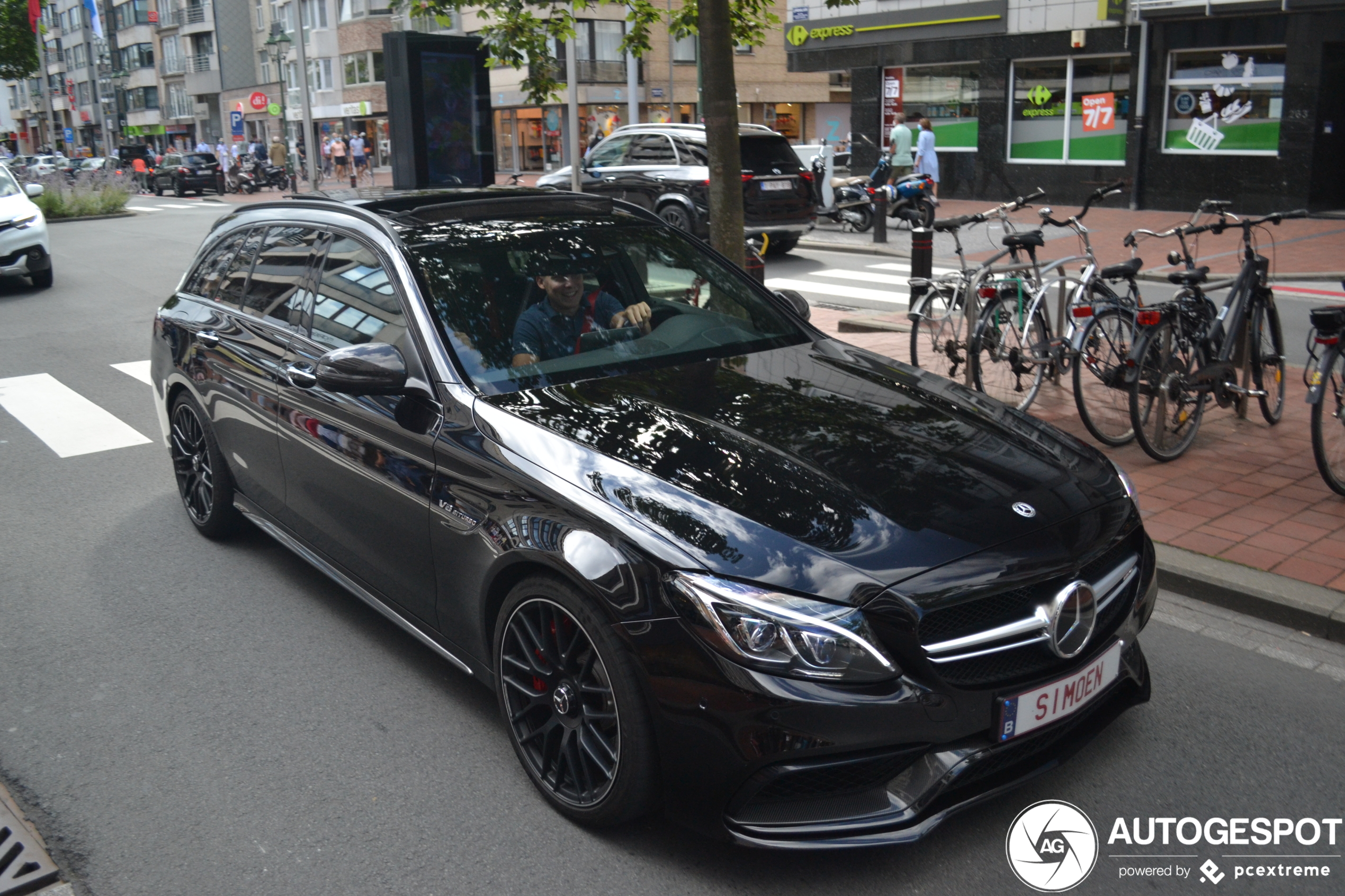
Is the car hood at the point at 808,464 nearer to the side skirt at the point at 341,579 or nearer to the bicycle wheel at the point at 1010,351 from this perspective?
the side skirt at the point at 341,579

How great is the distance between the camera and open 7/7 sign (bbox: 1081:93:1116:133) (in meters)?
22.7

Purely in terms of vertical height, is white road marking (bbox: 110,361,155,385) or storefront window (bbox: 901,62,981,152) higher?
storefront window (bbox: 901,62,981,152)

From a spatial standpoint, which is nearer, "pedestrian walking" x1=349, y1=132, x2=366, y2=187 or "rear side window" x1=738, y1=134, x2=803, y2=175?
"rear side window" x1=738, y1=134, x2=803, y2=175

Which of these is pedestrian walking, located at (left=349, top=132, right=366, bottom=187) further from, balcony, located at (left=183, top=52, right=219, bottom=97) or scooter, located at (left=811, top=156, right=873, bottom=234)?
balcony, located at (left=183, top=52, right=219, bottom=97)

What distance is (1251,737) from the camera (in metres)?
3.65

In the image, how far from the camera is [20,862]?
313cm

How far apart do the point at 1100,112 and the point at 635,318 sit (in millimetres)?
21340

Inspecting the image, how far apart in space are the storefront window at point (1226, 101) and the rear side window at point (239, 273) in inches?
758

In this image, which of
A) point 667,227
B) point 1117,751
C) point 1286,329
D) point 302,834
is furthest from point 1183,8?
point 302,834

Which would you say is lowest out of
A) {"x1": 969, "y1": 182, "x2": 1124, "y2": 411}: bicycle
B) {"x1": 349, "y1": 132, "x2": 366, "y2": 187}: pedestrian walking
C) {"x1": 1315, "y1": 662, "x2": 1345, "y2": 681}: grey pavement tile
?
{"x1": 1315, "y1": 662, "x2": 1345, "y2": 681}: grey pavement tile

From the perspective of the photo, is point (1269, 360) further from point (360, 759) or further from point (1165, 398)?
point (360, 759)

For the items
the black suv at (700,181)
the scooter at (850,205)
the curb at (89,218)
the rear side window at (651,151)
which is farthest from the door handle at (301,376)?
the curb at (89,218)

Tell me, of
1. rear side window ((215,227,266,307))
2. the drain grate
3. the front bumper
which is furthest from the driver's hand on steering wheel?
the drain grate

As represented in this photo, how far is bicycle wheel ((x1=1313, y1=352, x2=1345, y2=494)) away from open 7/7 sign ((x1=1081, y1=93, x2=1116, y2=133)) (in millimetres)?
A: 18870
